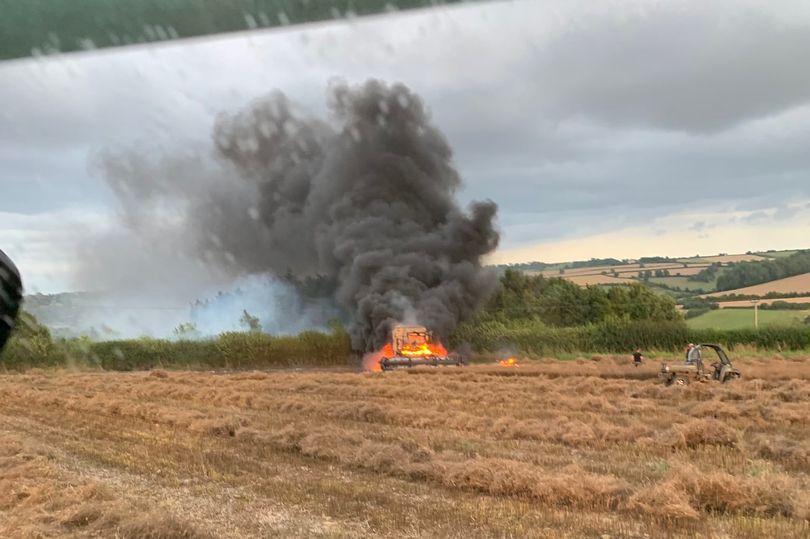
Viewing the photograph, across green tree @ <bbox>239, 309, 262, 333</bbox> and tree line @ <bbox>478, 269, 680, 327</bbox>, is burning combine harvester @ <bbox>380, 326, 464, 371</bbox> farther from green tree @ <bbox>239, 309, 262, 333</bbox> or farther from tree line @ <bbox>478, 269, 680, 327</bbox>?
green tree @ <bbox>239, 309, 262, 333</bbox>

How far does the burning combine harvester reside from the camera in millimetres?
34312

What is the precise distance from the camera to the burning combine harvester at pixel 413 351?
34312 millimetres

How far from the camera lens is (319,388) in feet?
75.0

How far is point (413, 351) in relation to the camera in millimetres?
38000

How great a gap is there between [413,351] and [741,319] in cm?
1977

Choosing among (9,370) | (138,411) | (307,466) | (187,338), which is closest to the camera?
(307,466)

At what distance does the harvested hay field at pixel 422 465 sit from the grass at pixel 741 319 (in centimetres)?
2228

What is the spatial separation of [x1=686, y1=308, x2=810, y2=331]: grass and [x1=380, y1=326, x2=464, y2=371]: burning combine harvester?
14529 mm

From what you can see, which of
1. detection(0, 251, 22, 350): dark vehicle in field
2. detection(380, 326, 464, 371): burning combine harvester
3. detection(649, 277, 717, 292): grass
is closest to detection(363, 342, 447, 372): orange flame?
detection(380, 326, 464, 371): burning combine harvester

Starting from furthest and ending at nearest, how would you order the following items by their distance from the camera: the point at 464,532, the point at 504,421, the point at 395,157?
the point at 395,157 → the point at 504,421 → the point at 464,532

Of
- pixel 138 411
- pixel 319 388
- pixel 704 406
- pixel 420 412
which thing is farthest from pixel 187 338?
pixel 704 406

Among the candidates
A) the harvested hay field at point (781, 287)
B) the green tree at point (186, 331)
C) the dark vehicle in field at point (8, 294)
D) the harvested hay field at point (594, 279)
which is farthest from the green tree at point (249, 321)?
the dark vehicle in field at point (8, 294)

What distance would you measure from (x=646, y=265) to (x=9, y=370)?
5553 centimetres

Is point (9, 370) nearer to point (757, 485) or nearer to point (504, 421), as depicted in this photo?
point (504, 421)
